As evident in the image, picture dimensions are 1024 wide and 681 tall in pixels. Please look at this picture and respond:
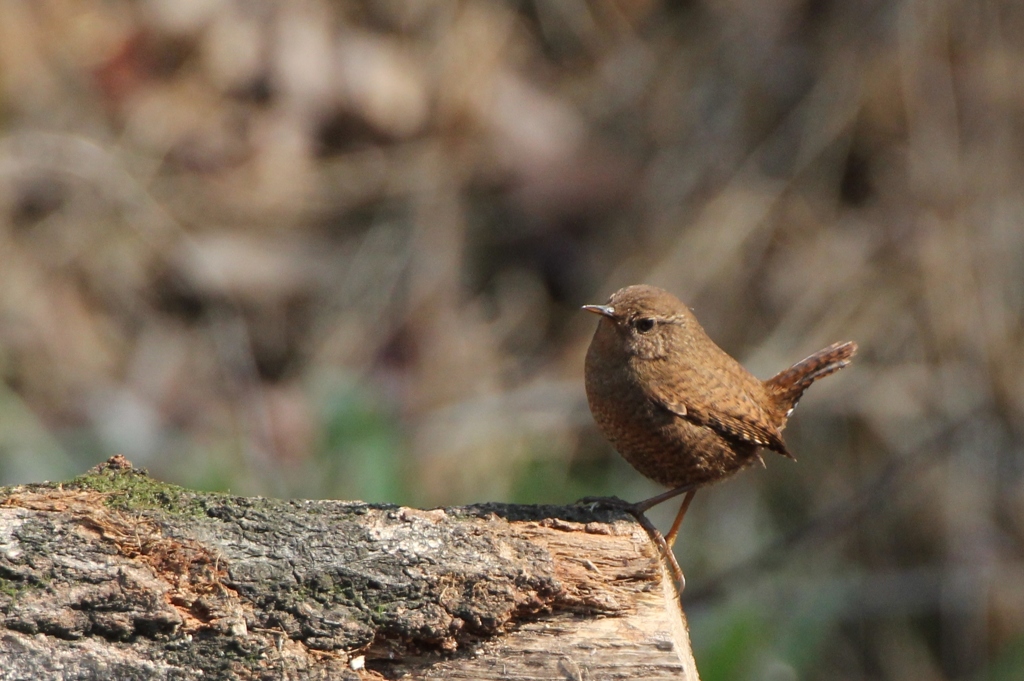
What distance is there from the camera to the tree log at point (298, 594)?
2.11 metres

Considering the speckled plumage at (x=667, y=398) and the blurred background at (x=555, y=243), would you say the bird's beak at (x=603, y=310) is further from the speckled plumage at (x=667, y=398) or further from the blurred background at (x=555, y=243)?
the blurred background at (x=555, y=243)

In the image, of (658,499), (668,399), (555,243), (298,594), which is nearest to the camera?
(298,594)

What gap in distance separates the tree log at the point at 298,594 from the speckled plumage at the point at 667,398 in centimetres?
88

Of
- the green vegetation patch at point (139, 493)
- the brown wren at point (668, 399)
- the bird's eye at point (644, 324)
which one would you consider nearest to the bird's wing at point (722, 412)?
the brown wren at point (668, 399)

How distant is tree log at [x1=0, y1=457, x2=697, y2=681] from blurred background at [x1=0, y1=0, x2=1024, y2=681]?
2799mm

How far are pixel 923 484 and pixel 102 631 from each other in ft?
15.8

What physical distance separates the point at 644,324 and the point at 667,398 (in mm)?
252

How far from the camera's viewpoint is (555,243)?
684 centimetres

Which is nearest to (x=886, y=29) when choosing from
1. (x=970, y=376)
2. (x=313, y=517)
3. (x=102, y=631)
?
(x=970, y=376)

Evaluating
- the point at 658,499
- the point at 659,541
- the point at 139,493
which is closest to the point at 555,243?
the point at 658,499

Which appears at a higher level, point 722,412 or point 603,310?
point 603,310

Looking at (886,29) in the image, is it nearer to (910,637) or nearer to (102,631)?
(910,637)

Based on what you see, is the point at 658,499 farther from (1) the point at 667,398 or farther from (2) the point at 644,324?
(2) the point at 644,324

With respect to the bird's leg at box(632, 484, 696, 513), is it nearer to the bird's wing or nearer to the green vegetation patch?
the bird's wing
